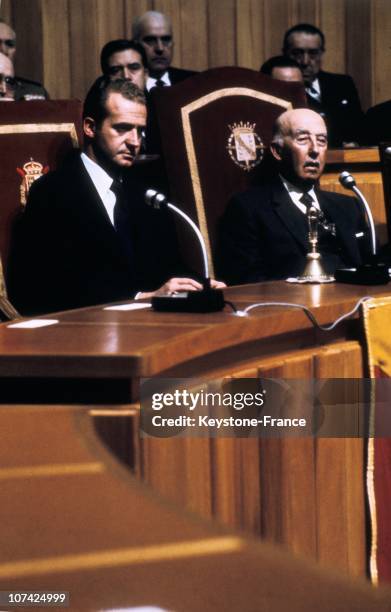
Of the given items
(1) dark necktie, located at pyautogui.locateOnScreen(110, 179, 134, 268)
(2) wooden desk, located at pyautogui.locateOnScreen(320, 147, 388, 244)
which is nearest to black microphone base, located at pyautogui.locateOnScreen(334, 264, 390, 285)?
(1) dark necktie, located at pyautogui.locateOnScreen(110, 179, 134, 268)

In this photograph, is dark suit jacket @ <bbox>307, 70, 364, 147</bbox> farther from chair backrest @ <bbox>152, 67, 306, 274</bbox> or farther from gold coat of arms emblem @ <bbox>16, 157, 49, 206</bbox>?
gold coat of arms emblem @ <bbox>16, 157, 49, 206</bbox>

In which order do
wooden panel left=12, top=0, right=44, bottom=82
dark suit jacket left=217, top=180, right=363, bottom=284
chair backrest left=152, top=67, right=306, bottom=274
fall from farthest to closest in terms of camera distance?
wooden panel left=12, top=0, right=44, bottom=82, chair backrest left=152, top=67, right=306, bottom=274, dark suit jacket left=217, top=180, right=363, bottom=284

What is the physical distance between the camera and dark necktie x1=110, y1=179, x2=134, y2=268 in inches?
83.0

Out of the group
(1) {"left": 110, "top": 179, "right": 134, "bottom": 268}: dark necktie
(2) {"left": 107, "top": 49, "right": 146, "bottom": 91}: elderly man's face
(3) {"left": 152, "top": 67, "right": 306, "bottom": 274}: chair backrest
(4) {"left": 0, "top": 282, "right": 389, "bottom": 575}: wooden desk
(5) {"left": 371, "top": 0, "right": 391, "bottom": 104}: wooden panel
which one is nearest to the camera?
(4) {"left": 0, "top": 282, "right": 389, "bottom": 575}: wooden desk

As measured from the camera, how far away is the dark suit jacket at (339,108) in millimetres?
3373

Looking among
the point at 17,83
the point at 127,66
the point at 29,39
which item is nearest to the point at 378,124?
the point at 127,66

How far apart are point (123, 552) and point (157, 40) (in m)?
2.76

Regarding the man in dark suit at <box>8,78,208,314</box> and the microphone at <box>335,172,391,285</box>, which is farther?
the man in dark suit at <box>8,78,208,314</box>

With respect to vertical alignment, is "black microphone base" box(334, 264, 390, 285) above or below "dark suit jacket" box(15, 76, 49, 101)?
below

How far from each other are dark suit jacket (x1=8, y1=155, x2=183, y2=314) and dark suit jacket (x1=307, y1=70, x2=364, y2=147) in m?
1.40

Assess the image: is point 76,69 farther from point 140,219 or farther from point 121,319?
point 121,319

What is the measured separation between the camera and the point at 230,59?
414 cm

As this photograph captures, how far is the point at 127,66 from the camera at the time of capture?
9.66ft

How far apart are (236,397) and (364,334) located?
0.97 feet
